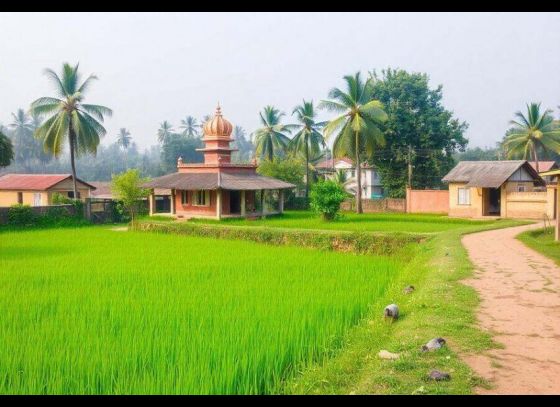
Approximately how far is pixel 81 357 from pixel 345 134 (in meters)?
24.8

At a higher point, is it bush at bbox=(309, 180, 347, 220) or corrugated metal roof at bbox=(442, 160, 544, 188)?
corrugated metal roof at bbox=(442, 160, 544, 188)

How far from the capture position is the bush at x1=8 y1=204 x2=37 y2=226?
24250 millimetres

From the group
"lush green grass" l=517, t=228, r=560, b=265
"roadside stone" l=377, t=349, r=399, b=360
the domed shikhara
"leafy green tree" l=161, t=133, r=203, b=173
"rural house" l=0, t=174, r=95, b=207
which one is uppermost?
"leafy green tree" l=161, t=133, r=203, b=173

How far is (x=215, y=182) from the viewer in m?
26.2

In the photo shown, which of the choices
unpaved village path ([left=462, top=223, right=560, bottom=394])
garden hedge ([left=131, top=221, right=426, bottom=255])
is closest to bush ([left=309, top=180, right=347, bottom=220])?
garden hedge ([left=131, top=221, right=426, bottom=255])

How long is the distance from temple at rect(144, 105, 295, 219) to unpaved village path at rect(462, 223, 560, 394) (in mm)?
16012

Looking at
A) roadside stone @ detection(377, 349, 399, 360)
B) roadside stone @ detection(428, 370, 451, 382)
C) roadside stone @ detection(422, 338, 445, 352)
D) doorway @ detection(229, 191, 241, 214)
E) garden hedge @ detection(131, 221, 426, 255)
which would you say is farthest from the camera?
doorway @ detection(229, 191, 241, 214)

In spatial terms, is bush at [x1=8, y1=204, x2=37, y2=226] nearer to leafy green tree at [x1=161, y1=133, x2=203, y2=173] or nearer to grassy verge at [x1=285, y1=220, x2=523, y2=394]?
grassy verge at [x1=285, y1=220, x2=523, y2=394]

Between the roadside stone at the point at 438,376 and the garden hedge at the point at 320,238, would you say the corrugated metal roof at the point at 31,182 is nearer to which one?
the garden hedge at the point at 320,238

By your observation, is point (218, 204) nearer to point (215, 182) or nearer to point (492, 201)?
point (215, 182)

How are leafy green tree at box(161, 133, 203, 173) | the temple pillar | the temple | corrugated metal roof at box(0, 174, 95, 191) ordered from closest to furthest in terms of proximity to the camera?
1. the temple pillar
2. the temple
3. corrugated metal roof at box(0, 174, 95, 191)
4. leafy green tree at box(161, 133, 203, 173)
